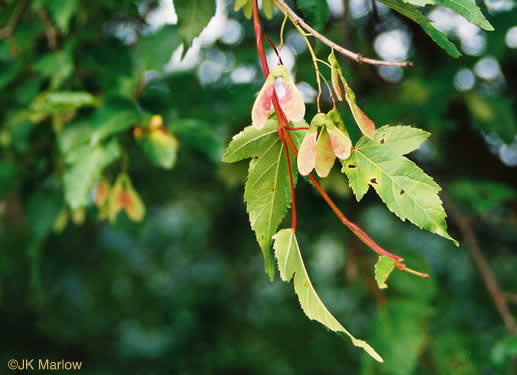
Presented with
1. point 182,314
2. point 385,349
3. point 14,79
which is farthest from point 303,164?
point 182,314

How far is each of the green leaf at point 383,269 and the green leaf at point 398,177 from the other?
0.15 feet

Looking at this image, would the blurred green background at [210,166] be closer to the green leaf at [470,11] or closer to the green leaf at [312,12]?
the green leaf at [312,12]

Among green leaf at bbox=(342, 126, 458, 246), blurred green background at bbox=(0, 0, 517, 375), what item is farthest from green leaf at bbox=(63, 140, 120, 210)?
green leaf at bbox=(342, 126, 458, 246)

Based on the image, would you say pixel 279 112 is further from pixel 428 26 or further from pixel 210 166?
pixel 210 166

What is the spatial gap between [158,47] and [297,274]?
65 cm

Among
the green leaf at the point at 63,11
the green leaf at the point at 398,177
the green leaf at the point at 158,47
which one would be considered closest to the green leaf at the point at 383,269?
the green leaf at the point at 398,177

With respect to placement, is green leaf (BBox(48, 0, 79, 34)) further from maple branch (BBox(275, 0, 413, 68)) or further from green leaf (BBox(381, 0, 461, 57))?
green leaf (BBox(381, 0, 461, 57))

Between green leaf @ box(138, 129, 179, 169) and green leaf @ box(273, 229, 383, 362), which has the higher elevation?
green leaf @ box(273, 229, 383, 362)

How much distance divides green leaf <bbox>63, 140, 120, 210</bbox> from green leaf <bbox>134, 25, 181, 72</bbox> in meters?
0.18

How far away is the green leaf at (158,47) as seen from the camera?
969 mm

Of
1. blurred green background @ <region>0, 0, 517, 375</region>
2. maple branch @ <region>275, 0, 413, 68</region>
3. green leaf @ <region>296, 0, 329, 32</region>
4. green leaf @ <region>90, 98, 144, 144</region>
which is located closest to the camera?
maple branch @ <region>275, 0, 413, 68</region>

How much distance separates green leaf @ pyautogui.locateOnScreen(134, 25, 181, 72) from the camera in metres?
0.97

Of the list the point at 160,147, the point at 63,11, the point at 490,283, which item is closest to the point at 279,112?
the point at 160,147

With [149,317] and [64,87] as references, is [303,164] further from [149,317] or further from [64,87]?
[149,317]
